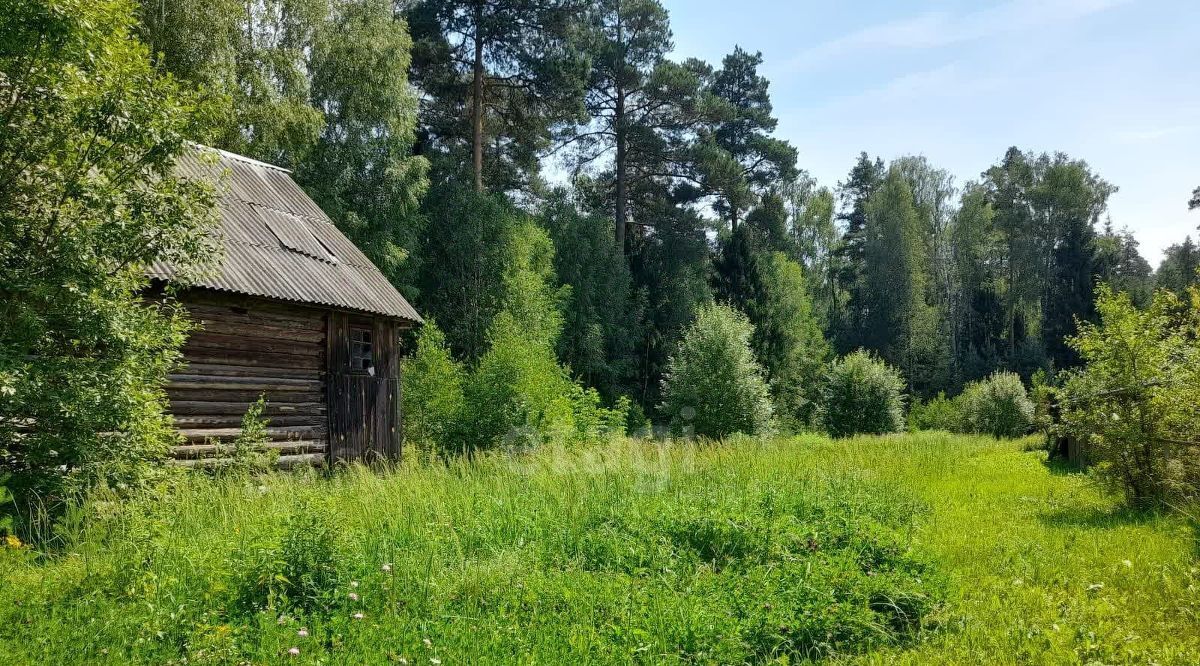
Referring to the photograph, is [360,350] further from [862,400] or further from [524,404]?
[862,400]

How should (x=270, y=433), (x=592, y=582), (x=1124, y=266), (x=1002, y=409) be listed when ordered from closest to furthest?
(x=592, y=582) → (x=270, y=433) → (x=1002, y=409) → (x=1124, y=266)

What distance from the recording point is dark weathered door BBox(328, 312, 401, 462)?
13.6m

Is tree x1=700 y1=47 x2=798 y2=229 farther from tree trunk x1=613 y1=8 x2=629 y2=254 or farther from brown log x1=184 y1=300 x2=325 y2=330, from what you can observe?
brown log x1=184 y1=300 x2=325 y2=330

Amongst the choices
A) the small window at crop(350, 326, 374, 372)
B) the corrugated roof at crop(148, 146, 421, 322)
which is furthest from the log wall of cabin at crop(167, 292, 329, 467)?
the small window at crop(350, 326, 374, 372)

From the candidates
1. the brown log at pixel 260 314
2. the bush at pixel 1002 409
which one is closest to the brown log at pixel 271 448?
the brown log at pixel 260 314

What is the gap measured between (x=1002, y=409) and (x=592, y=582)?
2512 centimetres

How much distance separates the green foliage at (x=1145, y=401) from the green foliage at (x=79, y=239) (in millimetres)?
10567

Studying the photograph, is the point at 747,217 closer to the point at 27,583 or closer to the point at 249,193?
the point at 249,193

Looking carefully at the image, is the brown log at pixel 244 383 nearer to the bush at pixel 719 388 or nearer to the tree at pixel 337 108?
the tree at pixel 337 108

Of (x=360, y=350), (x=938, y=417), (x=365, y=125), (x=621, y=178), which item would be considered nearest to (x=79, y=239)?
(x=360, y=350)

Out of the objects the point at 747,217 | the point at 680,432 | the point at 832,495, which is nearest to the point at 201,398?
the point at 832,495

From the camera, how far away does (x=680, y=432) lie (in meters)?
22.7

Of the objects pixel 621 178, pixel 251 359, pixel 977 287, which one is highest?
pixel 621 178

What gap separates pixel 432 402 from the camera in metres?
18.7
